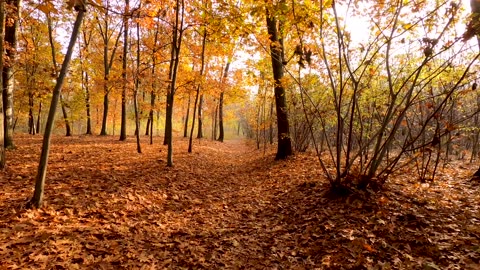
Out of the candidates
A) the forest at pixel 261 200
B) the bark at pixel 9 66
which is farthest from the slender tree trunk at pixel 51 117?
the bark at pixel 9 66

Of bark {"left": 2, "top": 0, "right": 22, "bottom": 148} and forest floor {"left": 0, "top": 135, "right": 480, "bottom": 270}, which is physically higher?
bark {"left": 2, "top": 0, "right": 22, "bottom": 148}

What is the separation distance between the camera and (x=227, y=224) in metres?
5.71

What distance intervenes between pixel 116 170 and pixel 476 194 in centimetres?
944

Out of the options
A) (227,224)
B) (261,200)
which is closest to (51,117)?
(227,224)

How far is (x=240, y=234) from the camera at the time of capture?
Result: 5.22 m

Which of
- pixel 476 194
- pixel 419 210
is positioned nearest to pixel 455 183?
pixel 476 194

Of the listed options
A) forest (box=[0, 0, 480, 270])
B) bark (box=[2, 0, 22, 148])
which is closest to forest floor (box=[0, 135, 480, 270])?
forest (box=[0, 0, 480, 270])

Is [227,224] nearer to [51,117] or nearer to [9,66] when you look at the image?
[51,117]

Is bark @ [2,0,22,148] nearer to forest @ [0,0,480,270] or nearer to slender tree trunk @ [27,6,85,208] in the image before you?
forest @ [0,0,480,270]

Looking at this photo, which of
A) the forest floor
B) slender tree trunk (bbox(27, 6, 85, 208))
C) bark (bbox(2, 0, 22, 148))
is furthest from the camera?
bark (bbox(2, 0, 22, 148))

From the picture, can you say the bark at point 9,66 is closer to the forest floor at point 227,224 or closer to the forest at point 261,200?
the forest at point 261,200

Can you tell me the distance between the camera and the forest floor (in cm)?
389

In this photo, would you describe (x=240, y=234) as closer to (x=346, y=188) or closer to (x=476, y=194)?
(x=346, y=188)

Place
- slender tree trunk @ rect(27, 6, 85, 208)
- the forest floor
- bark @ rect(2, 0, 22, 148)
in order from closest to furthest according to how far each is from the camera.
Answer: the forest floor, slender tree trunk @ rect(27, 6, 85, 208), bark @ rect(2, 0, 22, 148)
